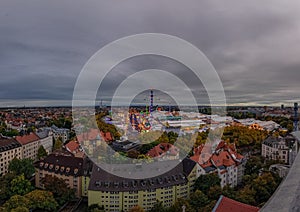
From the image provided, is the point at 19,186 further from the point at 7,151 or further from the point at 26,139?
the point at 26,139

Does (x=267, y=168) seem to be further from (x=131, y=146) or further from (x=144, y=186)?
(x=131, y=146)

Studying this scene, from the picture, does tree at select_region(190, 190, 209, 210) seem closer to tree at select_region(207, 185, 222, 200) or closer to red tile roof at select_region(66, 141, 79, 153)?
tree at select_region(207, 185, 222, 200)

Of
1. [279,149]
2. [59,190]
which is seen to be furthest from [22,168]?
[279,149]

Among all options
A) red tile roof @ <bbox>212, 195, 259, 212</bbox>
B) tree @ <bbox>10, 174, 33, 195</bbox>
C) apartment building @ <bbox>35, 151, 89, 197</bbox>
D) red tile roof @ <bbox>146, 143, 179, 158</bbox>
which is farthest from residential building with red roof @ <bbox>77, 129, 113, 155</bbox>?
red tile roof @ <bbox>212, 195, 259, 212</bbox>

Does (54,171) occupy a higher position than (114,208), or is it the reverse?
(54,171)

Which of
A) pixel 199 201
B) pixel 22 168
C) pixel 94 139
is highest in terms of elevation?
pixel 94 139

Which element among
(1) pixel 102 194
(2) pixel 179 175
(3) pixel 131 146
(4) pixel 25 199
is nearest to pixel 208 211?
(2) pixel 179 175
